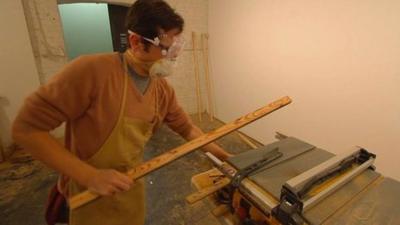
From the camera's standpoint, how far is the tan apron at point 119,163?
746 mm

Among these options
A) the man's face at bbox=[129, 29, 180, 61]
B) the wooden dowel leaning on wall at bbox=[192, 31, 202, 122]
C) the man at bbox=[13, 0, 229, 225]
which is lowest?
the wooden dowel leaning on wall at bbox=[192, 31, 202, 122]

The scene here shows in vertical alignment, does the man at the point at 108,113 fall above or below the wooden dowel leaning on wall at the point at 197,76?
above

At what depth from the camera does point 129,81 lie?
0.76 m

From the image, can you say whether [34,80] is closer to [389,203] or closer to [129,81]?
[129,81]

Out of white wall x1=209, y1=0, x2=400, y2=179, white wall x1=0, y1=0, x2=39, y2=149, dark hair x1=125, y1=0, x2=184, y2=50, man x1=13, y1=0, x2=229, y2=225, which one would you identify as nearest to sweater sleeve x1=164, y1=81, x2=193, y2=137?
man x1=13, y1=0, x2=229, y2=225

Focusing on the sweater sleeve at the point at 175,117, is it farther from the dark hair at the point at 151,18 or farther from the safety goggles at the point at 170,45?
the dark hair at the point at 151,18

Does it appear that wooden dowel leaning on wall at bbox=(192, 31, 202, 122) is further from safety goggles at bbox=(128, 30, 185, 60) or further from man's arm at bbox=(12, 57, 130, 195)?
man's arm at bbox=(12, 57, 130, 195)

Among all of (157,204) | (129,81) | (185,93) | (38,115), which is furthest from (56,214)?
(185,93)

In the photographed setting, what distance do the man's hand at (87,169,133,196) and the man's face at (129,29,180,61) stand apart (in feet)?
1.31

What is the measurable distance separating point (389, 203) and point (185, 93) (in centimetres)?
343

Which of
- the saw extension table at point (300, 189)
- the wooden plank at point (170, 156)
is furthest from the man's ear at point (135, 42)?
the saw extension table at point (300, 189)

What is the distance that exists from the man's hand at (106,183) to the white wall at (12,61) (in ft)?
8.73

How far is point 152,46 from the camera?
0.76m

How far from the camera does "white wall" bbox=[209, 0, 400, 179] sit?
156 cm
